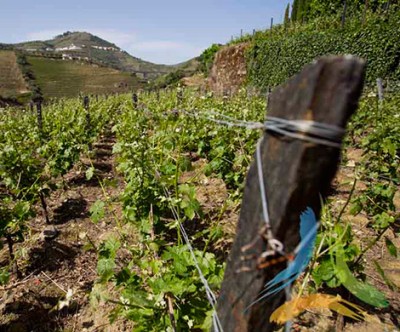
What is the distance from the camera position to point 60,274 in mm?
3262

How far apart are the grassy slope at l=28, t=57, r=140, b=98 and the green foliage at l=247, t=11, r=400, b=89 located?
35.1 metres

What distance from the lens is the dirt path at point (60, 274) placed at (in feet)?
8.64

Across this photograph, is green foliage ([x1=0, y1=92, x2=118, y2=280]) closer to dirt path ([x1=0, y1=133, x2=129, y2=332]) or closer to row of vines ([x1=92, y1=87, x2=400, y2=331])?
dirt path ([x1=0, y1=133, x2=129, y2=332])

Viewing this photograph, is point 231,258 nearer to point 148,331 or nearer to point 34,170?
point 148,331

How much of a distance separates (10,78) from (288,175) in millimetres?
68042

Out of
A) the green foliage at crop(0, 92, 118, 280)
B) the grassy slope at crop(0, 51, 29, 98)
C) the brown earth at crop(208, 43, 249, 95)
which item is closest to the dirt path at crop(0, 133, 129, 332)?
the green foliage at crop(0, 92, 118, 280)

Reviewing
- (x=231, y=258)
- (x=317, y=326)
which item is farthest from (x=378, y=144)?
(x=231, y=258)

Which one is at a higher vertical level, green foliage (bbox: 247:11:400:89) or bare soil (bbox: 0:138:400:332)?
green foliage (bbox: 247:11:400:89)

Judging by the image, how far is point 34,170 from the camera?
13.4 feet

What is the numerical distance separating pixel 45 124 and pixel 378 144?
7.36m

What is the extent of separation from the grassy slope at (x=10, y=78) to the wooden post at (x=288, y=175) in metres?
52.7

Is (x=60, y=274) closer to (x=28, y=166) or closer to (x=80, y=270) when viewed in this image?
(x=80, y=270)

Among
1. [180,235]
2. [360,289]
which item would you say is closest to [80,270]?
[180,235]

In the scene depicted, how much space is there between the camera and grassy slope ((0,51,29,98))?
49.7 m
